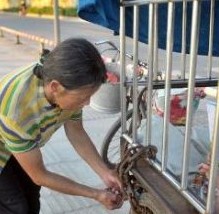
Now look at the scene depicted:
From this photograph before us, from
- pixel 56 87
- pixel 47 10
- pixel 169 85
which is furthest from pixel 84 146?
pixel 47 10

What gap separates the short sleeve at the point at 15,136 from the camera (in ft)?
6.51

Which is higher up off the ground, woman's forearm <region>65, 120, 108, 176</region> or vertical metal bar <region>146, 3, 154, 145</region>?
vertical metal bar <region>146, 3, 154, 145</region>

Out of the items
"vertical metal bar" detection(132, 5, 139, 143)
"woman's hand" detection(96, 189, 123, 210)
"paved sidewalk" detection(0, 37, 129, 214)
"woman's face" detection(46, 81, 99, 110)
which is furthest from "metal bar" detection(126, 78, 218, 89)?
"paved sidewalk" detection(0, 37, 129, 214)

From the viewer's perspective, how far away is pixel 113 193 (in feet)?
7.14

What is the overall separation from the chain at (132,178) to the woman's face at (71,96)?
0.30 meters

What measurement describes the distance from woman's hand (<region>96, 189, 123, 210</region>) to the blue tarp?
0.79 meters

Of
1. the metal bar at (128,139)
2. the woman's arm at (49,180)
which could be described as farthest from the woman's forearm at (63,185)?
the metal bar at (128,139)

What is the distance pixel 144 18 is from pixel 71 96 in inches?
30.4

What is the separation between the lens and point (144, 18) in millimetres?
2490

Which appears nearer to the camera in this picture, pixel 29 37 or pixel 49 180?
pixel 49 180

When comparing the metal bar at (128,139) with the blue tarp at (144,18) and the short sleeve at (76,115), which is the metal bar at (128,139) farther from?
the blue tarp at (144,18)

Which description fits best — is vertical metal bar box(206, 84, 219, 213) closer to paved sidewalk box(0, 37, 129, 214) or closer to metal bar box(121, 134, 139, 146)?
metal bar box(121, 134, 139, 146)

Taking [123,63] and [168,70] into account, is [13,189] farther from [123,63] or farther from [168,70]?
[168,70]

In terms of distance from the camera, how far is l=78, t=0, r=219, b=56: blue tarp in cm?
225
